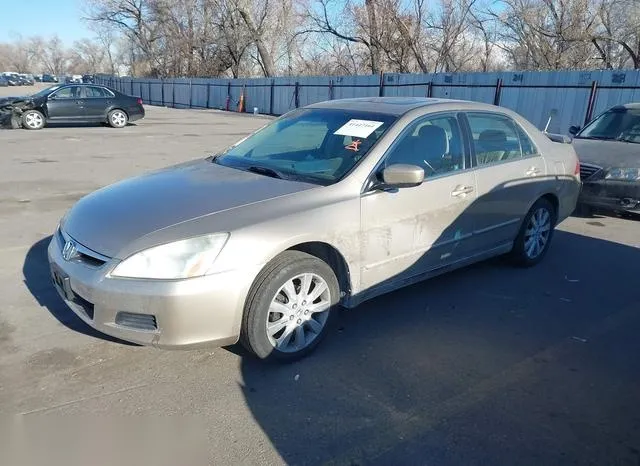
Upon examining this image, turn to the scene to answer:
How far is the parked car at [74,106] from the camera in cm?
1714

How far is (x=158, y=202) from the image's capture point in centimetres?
331

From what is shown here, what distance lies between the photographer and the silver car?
9.40 ft

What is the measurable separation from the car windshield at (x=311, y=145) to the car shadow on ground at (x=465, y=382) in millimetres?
1183

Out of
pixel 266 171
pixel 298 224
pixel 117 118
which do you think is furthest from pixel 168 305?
pixel 117 118

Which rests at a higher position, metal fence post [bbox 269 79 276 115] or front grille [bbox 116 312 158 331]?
metal fence post [bbox 269 79 276 115]

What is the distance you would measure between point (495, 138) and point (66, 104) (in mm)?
16813

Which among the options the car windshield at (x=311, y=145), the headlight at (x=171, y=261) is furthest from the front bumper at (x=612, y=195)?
the headlight at (x=171, y=261)

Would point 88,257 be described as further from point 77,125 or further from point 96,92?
point 77,125

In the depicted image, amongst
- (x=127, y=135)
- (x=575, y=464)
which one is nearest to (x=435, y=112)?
(x=575, y=464)

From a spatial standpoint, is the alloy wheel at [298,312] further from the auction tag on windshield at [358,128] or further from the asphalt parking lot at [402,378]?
the auction tag on windshield at [358,128]

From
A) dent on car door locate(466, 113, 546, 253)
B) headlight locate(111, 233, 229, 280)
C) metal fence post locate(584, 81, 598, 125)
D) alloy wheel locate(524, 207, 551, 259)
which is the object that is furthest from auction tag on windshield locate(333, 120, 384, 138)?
metal fence post locate(584, 81, 598, 125)

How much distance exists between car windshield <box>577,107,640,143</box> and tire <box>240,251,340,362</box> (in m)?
6.48

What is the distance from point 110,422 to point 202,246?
102 cm

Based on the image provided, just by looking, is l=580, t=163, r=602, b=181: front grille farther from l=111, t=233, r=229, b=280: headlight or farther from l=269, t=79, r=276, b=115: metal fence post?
l=269, t=79, r=276, b=115: metal fence post
